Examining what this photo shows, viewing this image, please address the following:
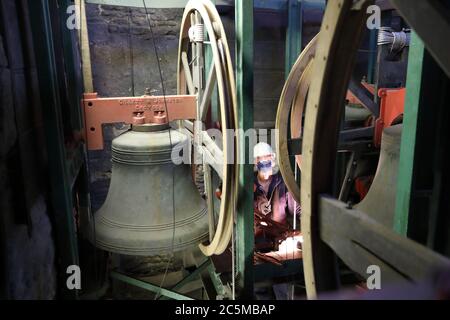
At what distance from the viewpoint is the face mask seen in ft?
9.20

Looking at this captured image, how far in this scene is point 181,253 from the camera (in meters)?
2.87

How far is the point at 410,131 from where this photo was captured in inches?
35.8

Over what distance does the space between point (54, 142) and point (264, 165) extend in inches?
67.8

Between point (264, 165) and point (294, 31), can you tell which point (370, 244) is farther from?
point (294, 31)

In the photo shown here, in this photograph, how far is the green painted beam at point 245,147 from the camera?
4.76ft

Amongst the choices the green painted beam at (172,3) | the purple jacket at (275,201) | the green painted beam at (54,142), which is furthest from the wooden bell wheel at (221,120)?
the green painted beam at (172,3)

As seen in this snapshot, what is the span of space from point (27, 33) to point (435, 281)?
1473 mm

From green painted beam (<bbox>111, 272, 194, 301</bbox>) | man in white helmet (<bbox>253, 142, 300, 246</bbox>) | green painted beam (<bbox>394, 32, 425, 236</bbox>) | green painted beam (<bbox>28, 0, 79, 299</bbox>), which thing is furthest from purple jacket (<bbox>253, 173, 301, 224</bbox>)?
green painted beam (<bbox>394, 32, 425, 236</bbox>)

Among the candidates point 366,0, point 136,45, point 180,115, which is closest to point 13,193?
point 180,115

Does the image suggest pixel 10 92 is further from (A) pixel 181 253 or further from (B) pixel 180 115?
(A) pixel 181 253

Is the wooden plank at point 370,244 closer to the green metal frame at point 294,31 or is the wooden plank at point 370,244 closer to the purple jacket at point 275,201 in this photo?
the purple jacket at point 275,201

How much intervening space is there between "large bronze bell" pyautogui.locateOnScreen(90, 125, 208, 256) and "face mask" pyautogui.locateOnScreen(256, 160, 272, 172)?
3.69 feet

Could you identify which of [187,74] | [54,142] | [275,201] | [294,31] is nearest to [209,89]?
[187,74]

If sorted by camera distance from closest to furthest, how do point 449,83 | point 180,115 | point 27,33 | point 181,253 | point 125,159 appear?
point 449,83 < point 27,33 < point 125,159 < point 180,115 < point 181,253
